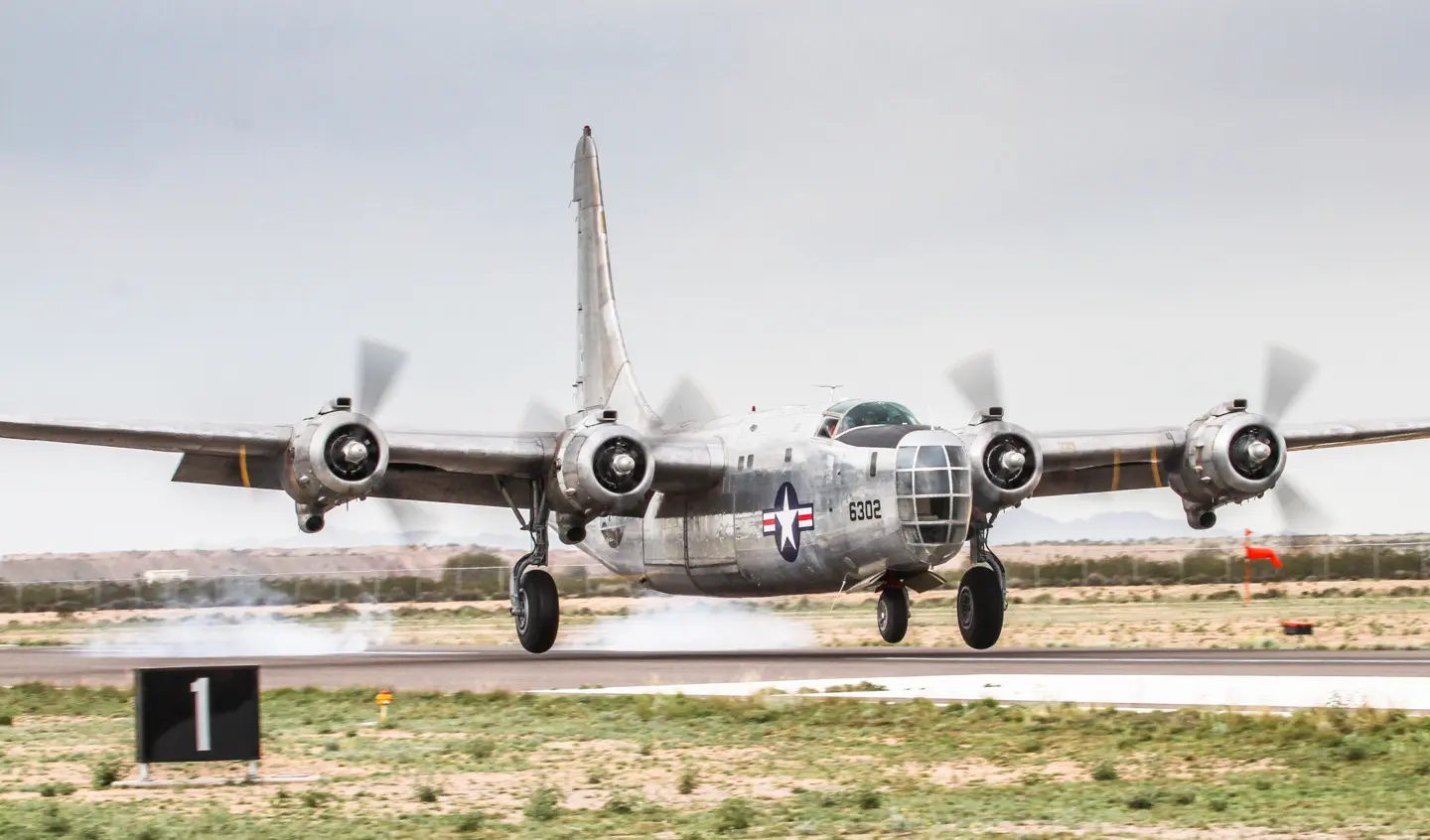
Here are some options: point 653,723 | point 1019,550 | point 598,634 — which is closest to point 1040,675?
point 653,723

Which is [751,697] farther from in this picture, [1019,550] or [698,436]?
[1019,550]

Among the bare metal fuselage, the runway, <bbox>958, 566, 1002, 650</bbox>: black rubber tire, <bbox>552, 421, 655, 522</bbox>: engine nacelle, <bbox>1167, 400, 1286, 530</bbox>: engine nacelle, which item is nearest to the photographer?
the runway

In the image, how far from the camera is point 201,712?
1437cm

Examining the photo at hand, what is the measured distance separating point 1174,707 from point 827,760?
461cm

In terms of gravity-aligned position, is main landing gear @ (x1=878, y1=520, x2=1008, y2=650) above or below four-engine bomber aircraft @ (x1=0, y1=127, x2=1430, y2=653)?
below

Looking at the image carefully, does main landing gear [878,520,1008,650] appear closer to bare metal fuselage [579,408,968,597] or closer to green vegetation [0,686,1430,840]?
bare metal fuselage [579,408,968,597]

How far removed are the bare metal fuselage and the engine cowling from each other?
6.30 meters

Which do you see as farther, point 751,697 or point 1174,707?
point 751,697

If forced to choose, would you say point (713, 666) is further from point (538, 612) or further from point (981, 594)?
point (538, 612)

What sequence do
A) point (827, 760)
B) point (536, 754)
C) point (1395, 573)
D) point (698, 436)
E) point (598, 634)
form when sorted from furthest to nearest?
point (1395, 573), point (598, 634), point (698, 436), point (536, 754), point (827, 760)

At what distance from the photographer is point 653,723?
1917 cm

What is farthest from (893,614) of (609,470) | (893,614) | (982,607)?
(609,470)

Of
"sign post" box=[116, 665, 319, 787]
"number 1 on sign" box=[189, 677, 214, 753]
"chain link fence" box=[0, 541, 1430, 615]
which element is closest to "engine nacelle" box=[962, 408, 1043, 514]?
"sign post" box=[116, 665, 319, 787]

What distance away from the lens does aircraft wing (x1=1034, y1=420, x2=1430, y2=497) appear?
1259 inches
